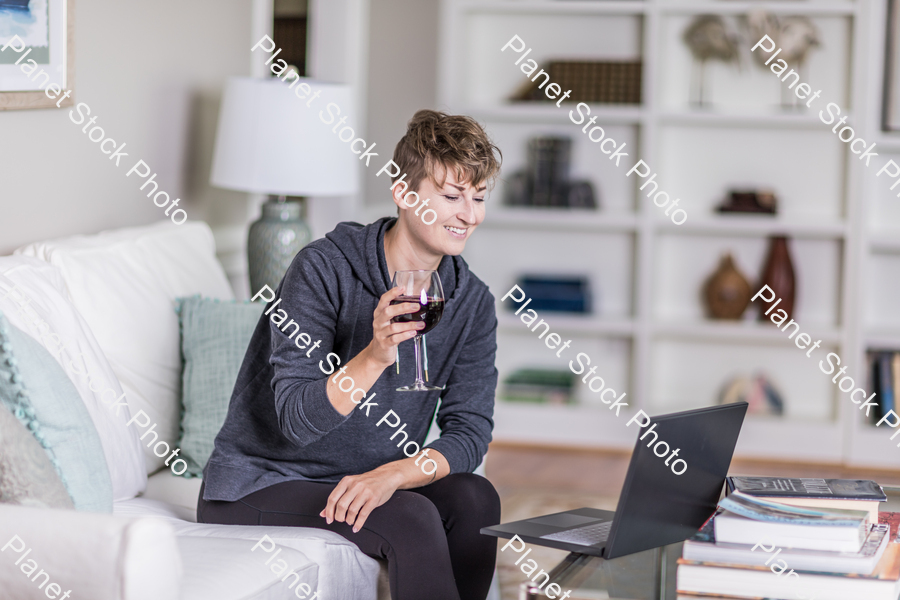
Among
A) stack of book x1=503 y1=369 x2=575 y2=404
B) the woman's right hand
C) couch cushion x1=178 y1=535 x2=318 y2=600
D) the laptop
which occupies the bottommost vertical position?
stack of book x1=503 y1=369 x2=575 y2=404

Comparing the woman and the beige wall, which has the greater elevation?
Result: the beige wall

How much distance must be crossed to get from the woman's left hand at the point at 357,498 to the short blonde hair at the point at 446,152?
479mm

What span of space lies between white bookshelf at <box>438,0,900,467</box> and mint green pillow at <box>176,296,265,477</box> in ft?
6.40

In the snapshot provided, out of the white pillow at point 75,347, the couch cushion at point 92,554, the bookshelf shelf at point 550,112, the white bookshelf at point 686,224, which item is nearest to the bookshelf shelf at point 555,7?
the white bookshelf at point 686,224

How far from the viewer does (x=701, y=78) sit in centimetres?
389

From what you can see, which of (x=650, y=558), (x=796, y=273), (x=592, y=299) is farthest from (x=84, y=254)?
(x=796, y=273)

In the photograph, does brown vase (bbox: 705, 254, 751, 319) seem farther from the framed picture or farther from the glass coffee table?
the glass coffee table

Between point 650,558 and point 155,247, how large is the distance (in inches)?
56.3

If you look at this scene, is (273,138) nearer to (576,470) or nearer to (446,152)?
(446,152)

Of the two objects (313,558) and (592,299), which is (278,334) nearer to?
(313,558)

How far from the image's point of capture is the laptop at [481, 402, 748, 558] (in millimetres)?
1189

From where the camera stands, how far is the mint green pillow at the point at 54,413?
1.39 metres

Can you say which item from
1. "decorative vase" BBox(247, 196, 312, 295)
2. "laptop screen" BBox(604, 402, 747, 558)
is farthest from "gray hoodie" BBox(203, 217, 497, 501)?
"decorative vase" BBox(247, 196, 312, 295)

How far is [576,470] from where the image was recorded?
3611mm
